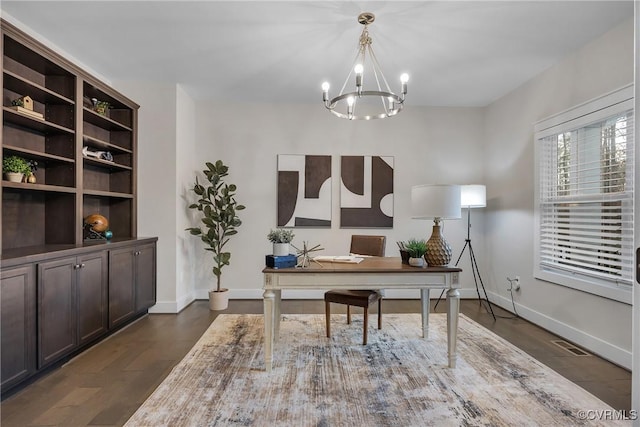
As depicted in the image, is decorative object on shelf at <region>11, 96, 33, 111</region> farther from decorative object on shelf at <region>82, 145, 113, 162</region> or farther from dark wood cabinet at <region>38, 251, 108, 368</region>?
dark wood cabinet at <region>38, 251, 108, 368</region>

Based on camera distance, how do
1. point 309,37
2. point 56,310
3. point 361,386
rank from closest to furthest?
1. point 361,386
2. point 56,310
3. point 309,37

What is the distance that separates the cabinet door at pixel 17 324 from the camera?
2.11 m

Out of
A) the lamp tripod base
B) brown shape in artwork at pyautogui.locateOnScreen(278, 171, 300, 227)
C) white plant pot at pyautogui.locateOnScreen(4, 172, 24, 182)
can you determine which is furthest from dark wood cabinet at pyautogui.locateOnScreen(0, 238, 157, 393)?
the lamp tripod base

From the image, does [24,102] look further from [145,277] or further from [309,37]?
[309,37]

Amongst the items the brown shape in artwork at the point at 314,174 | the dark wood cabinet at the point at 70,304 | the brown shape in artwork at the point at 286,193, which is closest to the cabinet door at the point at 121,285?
the dark wood cabinet at the point at 70,304

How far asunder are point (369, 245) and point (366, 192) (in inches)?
53.1

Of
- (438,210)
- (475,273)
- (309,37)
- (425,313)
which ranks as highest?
(309,37)

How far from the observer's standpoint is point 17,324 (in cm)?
220

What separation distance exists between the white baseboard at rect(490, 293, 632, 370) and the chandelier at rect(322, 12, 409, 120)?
2603 mm

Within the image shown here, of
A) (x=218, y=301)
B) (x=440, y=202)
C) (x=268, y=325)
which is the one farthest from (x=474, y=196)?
(x=218, y=301)

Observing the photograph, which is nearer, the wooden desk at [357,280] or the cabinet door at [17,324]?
the cabinet door at [17,324]

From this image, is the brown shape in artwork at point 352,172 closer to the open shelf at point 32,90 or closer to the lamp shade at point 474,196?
the lamp shade at point 474,196

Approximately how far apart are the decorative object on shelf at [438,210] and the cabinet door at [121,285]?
2.85m

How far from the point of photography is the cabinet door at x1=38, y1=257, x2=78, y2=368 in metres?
2.39
